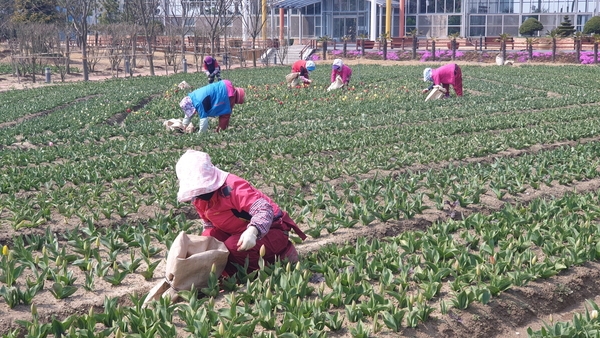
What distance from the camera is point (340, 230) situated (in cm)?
713

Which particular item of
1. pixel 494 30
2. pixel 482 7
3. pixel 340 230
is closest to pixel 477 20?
pixel 482 7

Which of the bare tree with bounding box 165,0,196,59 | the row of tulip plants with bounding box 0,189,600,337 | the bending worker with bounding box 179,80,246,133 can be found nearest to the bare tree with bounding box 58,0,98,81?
the bare tree with bounding box 165,0,196,59

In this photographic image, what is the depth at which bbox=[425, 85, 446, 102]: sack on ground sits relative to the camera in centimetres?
1958

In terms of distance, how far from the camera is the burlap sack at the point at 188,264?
5.15m

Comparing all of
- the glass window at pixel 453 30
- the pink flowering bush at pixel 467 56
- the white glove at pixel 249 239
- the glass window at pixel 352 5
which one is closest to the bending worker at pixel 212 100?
the white glove at pixel 249 239

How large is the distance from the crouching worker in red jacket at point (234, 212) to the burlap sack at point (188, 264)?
0.21m

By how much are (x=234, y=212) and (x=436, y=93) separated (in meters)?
15.0

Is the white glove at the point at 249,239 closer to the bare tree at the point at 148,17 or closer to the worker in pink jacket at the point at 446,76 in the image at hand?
the worker in pink jacket at the point at 446,76

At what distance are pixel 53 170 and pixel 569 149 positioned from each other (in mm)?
7596

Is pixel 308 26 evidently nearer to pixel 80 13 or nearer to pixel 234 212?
pixel 80 13

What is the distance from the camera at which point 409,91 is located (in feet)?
73.4

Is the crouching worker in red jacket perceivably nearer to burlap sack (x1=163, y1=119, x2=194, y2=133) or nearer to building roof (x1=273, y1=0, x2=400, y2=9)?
burlap sack (x1=163, y1=119, x2=194, y2=133)

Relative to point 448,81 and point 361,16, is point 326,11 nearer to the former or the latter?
point 361,16

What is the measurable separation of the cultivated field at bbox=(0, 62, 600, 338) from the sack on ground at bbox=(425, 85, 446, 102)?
4.09 metres
